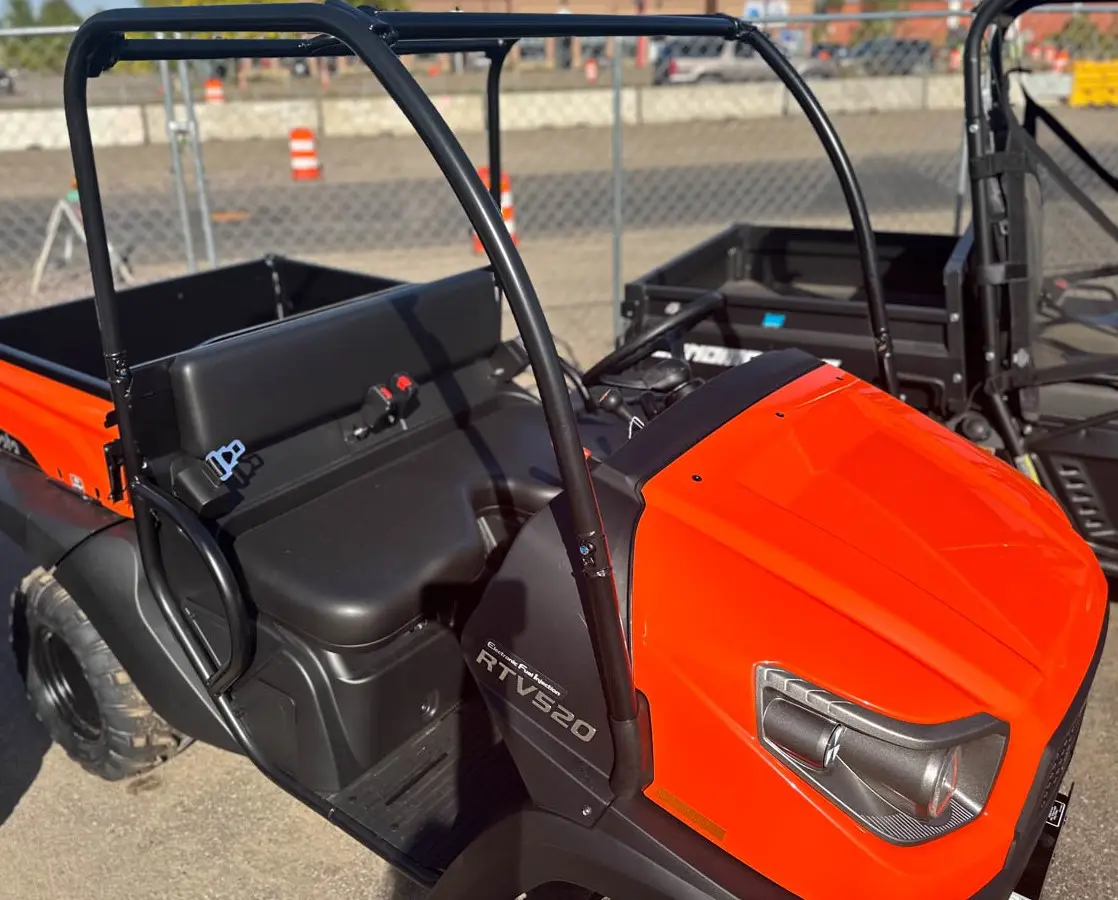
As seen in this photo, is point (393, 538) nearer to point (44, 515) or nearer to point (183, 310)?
point (44, 515)

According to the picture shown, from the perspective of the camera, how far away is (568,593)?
1.69 m

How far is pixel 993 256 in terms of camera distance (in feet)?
10.6

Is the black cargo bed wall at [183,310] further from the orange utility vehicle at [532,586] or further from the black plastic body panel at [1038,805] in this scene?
the black plastic body panel at [1038,805]

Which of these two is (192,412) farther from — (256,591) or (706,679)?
(706,679)

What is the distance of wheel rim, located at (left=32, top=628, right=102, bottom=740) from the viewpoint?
8.98 ft

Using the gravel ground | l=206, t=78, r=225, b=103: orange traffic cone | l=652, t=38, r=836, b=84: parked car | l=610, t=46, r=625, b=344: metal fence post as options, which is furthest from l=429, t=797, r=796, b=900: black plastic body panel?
l=206, t=78, r=225, b=103: orange traffic cone

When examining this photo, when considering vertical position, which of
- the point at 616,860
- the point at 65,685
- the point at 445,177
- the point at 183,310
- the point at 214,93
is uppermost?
the point at 445,177

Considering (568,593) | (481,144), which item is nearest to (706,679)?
(568,593)

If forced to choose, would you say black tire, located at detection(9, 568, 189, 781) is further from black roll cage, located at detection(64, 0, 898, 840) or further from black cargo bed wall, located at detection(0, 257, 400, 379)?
black cargo bed wall, located at detection(0, 257, 400, 379)

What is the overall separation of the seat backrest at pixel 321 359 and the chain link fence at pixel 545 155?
7.49 feet

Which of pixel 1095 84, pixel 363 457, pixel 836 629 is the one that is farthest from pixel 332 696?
pixel 1095 84

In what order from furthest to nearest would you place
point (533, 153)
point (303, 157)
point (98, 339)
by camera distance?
1. point (533, 153)
2. point (303, 157)
3. point (98, 339)

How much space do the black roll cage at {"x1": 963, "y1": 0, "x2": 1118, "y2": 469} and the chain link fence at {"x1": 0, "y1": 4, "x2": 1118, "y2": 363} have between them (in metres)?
0.62

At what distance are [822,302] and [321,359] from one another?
1983mm
